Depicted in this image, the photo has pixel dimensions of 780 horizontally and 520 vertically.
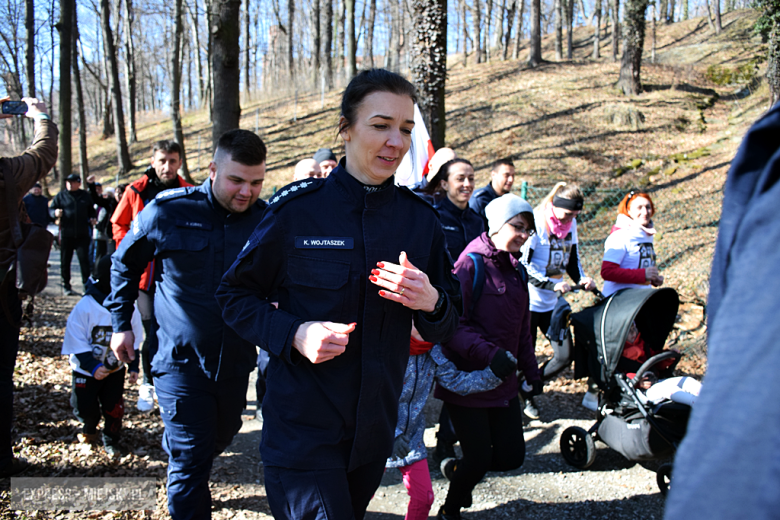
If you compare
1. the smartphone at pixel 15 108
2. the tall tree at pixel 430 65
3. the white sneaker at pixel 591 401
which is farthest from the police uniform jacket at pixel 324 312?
the tall tree at pixel 430 65

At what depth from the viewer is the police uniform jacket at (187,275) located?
123 inches

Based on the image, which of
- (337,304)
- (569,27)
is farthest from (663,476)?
(569,27)

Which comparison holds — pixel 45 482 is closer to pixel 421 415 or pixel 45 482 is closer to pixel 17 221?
pixel 17 221

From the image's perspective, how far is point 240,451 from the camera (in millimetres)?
4801

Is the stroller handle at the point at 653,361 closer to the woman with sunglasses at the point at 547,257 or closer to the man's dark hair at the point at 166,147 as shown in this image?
the woman with sunglasses at the point at 547,257

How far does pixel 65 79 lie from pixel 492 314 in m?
14.1

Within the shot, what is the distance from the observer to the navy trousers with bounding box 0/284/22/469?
3.70m

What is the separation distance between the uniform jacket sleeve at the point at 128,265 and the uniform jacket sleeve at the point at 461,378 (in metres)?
1.87

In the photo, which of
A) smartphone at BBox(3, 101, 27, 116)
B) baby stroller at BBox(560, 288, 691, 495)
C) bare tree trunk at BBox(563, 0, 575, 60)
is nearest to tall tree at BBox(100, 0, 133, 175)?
smartphone at BBox(3, 101, 27, 116)

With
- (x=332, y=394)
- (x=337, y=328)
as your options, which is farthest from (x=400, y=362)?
(x=337, y=328)

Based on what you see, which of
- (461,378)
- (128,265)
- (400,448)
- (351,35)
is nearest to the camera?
(400,448)

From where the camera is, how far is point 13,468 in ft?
12.7

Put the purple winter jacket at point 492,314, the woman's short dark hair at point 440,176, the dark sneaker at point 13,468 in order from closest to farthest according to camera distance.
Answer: the purple winter jacket at point 492,314 → the dark sneaker at point 13,468 → the woman's short dark hair at point 440,176

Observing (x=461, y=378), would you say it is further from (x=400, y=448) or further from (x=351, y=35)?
(x=351, y=35)
